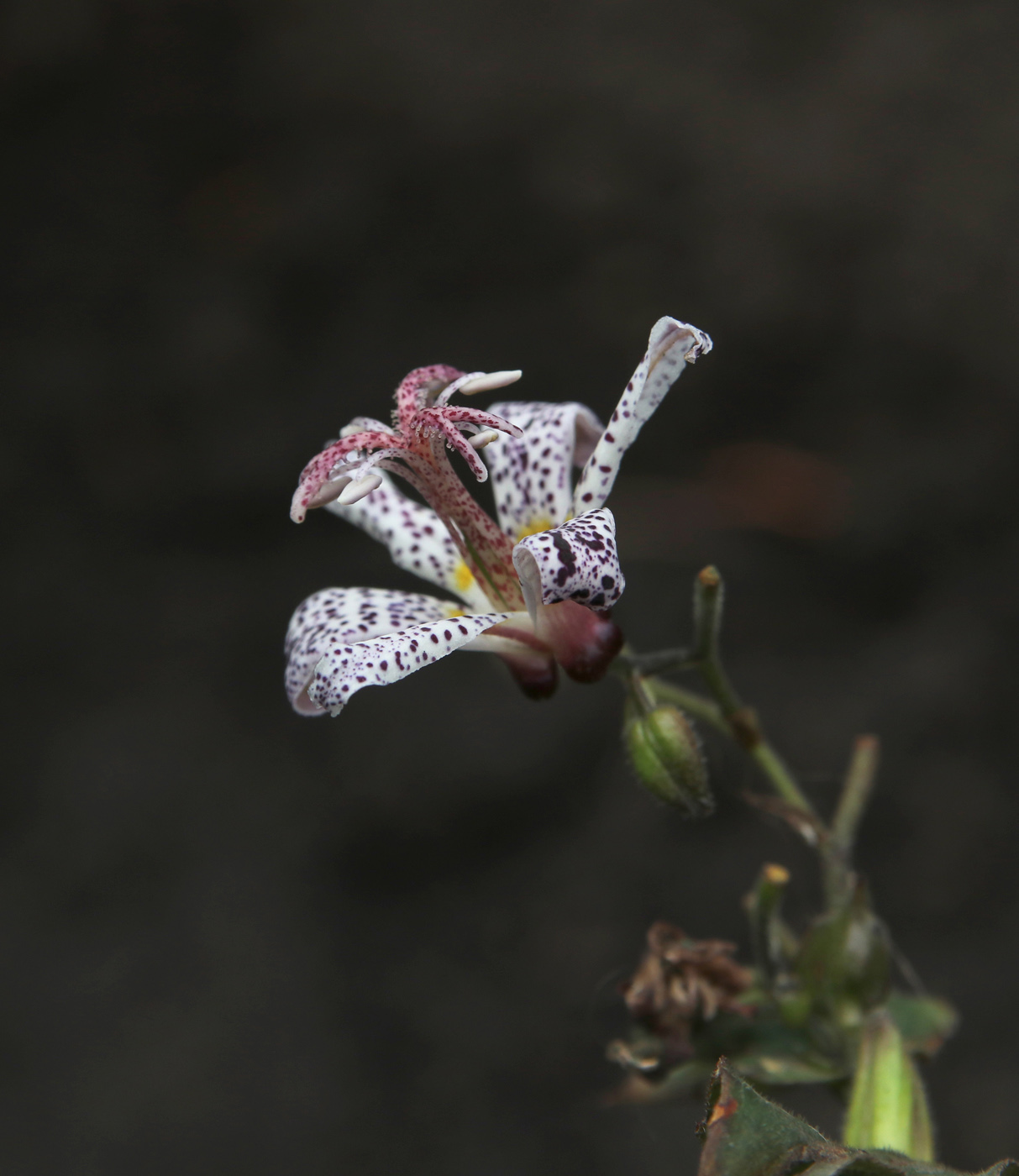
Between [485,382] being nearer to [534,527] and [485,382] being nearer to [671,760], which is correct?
[534,527]

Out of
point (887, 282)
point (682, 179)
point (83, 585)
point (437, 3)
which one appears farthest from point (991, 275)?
point (83, 585)

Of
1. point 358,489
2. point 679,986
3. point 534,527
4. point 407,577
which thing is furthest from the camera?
point 407,577

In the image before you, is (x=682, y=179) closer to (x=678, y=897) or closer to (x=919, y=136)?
(x=919, y=136)

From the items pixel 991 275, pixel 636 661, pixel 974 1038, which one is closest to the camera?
pixel 636 661

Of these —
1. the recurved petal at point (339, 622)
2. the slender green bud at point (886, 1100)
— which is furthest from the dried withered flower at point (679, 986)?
the recurved petal at point (339, 622)

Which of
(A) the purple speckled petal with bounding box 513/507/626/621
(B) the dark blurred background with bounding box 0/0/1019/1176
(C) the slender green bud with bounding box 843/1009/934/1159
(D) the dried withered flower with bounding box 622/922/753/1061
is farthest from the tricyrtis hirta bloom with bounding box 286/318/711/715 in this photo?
(B) the dark blurred background with bounding box 0/0/1019/1176

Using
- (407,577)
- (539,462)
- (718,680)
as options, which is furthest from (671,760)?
(407,577)
